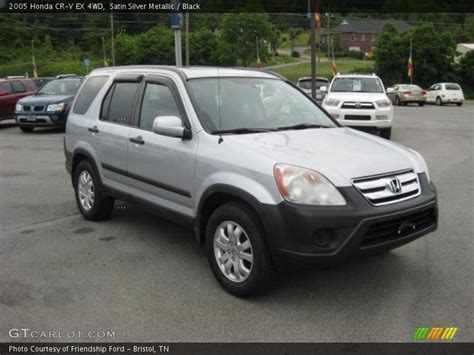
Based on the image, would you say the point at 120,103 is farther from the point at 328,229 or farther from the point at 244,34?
the point at 244,34

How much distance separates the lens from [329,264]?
3594 mm

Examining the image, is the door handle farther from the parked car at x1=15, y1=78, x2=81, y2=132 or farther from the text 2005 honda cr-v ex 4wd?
the parked car at x1=15, y1=78, x2=81, y2=132

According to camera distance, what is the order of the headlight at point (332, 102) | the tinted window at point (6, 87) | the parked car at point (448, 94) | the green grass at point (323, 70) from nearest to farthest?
the headlight at point (332, 102) → the tinted window at point (6, 87) → the parked car at point (448, 94) → the green grass at point (323, 70)

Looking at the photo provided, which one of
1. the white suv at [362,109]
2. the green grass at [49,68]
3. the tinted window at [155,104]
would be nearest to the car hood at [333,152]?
the tinted window at [155,104]

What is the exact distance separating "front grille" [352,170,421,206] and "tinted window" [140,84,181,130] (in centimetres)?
190

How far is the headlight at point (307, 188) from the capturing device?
11.7 feet

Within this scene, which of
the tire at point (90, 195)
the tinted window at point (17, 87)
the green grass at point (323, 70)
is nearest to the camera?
the tire at point (90, 195)

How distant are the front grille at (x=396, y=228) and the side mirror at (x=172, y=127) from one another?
173 centimetres

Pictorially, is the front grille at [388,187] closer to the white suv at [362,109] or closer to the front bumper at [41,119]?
the white suv at [362,109]

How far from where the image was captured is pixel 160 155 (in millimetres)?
4684

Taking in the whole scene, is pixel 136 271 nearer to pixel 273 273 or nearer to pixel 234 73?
pixel 273 273

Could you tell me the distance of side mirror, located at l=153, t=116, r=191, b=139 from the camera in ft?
14.1

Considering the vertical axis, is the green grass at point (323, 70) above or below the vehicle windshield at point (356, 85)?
above
